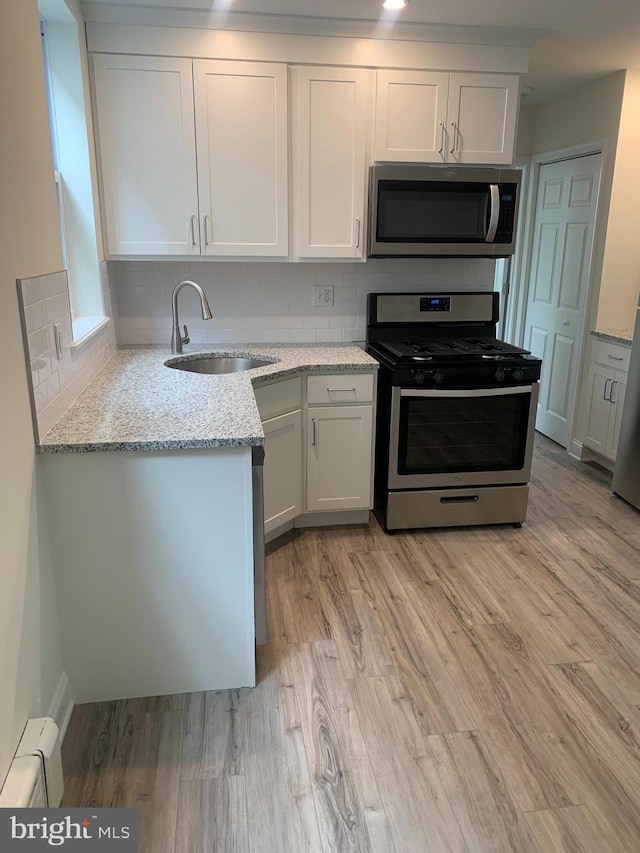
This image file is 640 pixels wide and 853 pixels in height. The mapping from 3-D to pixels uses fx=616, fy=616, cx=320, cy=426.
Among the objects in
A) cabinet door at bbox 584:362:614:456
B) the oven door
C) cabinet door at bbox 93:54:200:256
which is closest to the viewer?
cabinet door at bbox 93:54:200:256

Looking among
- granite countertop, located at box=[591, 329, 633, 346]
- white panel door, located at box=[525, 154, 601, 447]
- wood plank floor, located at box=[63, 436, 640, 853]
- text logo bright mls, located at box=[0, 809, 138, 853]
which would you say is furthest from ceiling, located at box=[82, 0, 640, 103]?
text logo bright mls, located at box=[0, 809, 138, 853]

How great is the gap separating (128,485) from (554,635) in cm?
167

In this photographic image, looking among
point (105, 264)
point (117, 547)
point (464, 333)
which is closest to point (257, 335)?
point (105, 264)

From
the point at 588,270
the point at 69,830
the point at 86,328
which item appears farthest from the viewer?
the point at 588,270

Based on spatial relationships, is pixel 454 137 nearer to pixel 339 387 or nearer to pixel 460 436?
pixel 339 387

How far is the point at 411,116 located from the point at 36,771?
295 cm

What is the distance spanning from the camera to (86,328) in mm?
2539

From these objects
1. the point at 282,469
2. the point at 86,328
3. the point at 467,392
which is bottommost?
the point at 282,469

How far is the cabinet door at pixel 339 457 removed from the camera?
2979mm

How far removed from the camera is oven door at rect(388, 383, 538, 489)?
9.73ft

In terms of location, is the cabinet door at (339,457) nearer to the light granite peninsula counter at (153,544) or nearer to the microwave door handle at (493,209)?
the light granite peninsula counter at (153,544)

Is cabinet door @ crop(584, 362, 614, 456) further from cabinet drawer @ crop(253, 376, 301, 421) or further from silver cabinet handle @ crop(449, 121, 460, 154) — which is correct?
cabinet drawer @ crop(253, 376, 301, 421)

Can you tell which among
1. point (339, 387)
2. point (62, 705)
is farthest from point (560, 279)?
point (62, 705)

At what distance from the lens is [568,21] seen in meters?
2.79
